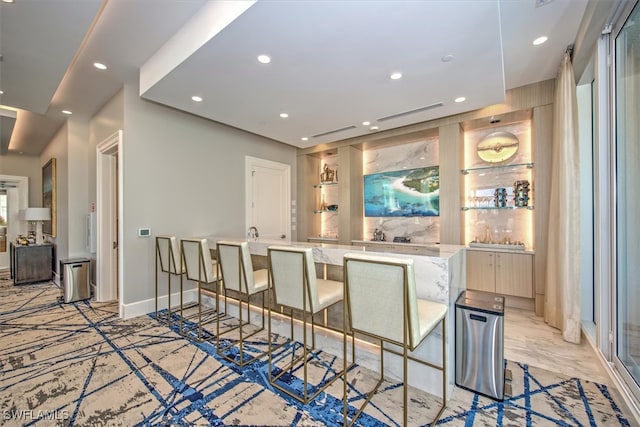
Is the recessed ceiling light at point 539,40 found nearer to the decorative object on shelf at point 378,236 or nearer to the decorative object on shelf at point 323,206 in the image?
the decorative object on shelf at point 378,236

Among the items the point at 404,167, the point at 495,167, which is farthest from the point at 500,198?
the point at 404,167

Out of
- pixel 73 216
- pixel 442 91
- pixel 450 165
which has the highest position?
pixel 442 91

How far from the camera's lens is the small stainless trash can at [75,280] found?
4207mm

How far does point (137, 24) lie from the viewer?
2.54 metres

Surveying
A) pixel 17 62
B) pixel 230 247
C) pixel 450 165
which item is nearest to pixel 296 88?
pixel 230 247

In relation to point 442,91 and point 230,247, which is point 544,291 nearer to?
point 442,91

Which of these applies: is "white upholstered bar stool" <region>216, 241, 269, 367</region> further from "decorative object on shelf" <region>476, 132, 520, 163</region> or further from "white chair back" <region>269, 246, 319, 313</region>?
"decorative object on shelf" <region>476, 132, 520, 163</region>

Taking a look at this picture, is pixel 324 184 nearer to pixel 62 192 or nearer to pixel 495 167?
pixel 495 167

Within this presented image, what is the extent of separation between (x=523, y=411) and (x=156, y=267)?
3863mm

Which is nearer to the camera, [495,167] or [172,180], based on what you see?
[172,180]

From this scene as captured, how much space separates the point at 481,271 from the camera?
12.7 ft

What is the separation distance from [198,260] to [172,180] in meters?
1.59

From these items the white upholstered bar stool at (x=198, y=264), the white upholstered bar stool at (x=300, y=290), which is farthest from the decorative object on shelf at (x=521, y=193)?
the white upholstered bar stool at (x=198, y=264)

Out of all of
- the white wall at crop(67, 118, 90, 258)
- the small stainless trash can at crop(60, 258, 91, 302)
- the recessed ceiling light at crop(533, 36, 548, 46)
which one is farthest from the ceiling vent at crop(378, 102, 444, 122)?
the small stainless trash can at crop(60, 258, 91, 302)
